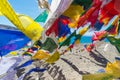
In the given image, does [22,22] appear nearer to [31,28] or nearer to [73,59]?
[31,28]

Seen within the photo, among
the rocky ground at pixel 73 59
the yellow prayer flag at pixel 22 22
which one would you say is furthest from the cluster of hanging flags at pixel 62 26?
the rocky ground at pixel 73 59

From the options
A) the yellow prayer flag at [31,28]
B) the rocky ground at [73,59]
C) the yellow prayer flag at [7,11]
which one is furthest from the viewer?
the rocky ground at [73,59]

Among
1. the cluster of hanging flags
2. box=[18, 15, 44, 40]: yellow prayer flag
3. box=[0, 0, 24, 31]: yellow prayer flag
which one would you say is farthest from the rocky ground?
box=[0, 0, 24, 31]: yellow prayer flag

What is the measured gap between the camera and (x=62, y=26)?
4.35 m

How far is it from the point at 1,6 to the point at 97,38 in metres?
2.70

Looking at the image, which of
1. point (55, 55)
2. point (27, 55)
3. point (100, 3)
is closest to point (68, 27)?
point (55, 55)

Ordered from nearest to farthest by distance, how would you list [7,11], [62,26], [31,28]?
[7,11] < [62,26] < [31,28]

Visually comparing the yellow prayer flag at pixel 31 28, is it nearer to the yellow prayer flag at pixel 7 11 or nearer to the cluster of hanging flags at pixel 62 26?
the cluster of hanging flags at pixel 62 26

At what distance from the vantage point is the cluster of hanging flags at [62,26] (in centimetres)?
381

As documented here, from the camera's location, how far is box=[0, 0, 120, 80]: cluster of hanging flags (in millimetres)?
3812

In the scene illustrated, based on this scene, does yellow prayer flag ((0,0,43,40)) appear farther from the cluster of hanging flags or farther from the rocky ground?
the rocky ground

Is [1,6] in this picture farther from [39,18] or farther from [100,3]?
[39,18]

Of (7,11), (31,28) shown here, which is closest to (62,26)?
(31,28)

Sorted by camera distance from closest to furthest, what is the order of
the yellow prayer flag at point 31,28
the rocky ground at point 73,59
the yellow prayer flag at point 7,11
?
the yellow prayer flag at point 7,11
the yellow prayer flag at point 31,28
the rocky ground at point 73,59
